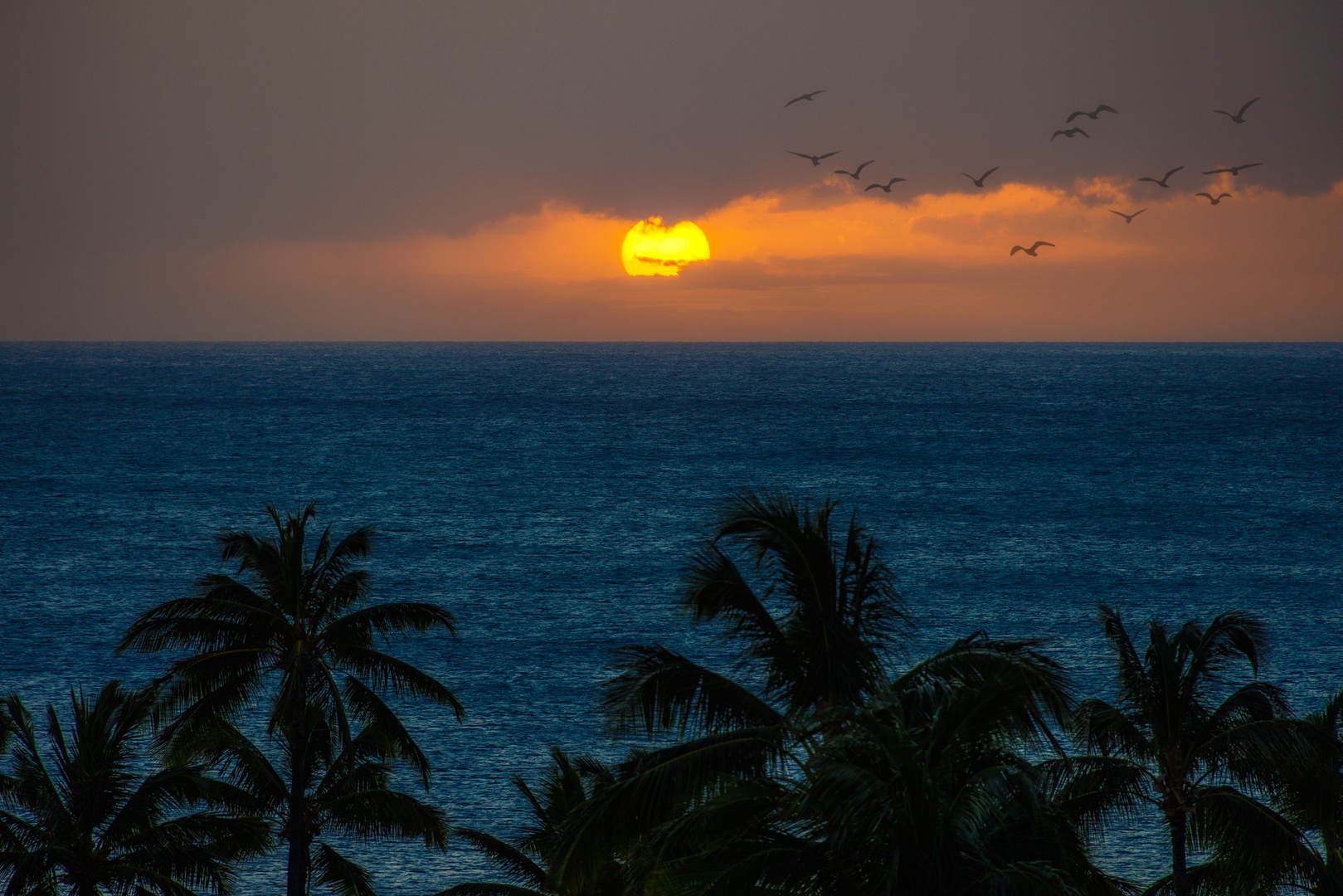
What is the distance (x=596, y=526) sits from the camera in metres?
93.8

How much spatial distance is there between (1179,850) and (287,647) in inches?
542

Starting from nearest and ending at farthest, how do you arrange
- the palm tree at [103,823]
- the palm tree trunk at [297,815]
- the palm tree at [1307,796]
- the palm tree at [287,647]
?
1. the palm tree at [1307,796]
2. the palm tree at [103,823]
3. the palm tree at [287,647]
4. the palm tree trunk at [297,815]

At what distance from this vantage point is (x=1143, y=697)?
1658cm

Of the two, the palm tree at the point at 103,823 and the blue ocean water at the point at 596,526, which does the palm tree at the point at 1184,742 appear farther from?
the blue ocean water at the point at 596,526

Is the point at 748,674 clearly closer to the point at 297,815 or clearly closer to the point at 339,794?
the point at 297,815

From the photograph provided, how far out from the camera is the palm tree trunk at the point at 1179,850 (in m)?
16.1

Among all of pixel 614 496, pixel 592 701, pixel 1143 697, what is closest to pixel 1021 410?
pixel 614 496

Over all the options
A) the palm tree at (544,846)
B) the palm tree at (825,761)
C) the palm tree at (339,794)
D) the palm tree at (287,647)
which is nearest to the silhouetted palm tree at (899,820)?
the palm tree at (825,761)

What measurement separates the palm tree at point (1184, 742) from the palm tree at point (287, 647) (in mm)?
10414

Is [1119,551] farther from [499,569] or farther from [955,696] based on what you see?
[955,696]

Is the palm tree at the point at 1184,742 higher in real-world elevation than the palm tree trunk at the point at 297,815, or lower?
higher

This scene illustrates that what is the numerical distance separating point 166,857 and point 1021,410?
18715 centimetres

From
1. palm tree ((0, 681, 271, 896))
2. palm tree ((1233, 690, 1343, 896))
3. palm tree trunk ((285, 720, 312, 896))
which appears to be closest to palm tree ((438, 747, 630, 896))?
palm tree trunk ((285, 720, 312, 896))

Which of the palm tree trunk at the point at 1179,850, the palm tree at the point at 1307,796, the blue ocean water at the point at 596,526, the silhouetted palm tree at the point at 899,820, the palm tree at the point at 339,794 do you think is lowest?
the blue ocean water at the point at 596,526
